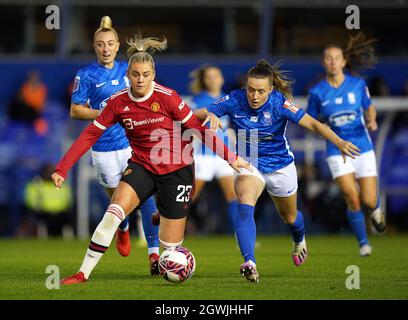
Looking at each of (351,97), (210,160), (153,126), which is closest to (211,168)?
(210,160)

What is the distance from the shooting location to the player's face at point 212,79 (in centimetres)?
1527

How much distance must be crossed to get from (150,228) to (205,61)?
10.5m

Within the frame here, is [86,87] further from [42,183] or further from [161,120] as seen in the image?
[42,183]

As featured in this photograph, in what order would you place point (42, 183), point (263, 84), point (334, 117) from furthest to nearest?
point (42, 183)
point (334, 117)
point (263, 84)

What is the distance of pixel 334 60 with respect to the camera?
13.4 m

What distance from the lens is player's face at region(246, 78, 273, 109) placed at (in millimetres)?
9844

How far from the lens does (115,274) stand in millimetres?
10461

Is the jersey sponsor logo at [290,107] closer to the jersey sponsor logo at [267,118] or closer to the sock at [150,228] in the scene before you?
the jersey sponsor logo at [267,118]

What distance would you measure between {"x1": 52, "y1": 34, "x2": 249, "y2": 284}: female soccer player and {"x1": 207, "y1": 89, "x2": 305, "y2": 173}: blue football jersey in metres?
0.71

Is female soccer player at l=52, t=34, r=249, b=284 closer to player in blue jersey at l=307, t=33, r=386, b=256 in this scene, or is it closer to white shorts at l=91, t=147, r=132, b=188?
white shorts at l=91, t=147, r=132, b=188

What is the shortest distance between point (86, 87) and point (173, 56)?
390 inches

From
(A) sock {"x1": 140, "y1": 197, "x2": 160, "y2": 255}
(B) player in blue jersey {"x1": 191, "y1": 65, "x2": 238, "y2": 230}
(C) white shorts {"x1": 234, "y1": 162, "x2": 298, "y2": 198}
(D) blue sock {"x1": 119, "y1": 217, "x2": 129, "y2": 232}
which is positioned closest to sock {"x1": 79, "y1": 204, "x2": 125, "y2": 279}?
(A) sock {"x1": 140, "y1": 197, "x2": 160, "y2": 255}
